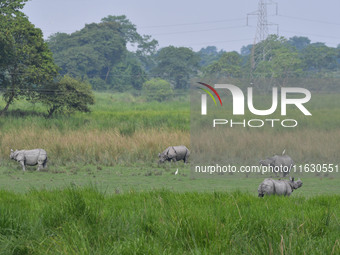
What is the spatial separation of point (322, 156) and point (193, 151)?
13.0ft

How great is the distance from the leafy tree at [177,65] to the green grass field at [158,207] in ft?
182

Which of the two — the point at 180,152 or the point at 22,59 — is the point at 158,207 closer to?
the point at 180,152

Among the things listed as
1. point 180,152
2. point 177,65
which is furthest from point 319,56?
point 180,152

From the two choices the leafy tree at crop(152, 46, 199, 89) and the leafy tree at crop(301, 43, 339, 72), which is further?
the leafy tree at crop(301, 43, 339, 72)

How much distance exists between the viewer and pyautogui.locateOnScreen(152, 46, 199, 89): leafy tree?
7444 centimetres

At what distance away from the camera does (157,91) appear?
6288 centimetres

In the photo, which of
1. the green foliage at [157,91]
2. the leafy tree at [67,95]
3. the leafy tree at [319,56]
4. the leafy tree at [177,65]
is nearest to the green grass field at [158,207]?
the leafy tree at [67,95]

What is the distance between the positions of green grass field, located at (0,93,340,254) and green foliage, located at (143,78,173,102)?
136 feet

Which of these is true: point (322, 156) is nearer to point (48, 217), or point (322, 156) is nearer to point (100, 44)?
point (48, 217)

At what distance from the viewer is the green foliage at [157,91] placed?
203ft

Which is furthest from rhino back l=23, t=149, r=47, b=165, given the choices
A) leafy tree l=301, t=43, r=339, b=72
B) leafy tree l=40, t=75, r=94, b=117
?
leafy tree l=301, t=43, r=339, b=72

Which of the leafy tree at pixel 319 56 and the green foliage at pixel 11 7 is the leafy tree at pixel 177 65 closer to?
the leafy tree at pixel 319 56

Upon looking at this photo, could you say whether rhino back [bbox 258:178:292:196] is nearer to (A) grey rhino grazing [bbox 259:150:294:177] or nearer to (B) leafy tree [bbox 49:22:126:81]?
(A) grey rhino grazing [bbox 259:150:294:177]

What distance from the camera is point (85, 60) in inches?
2675
